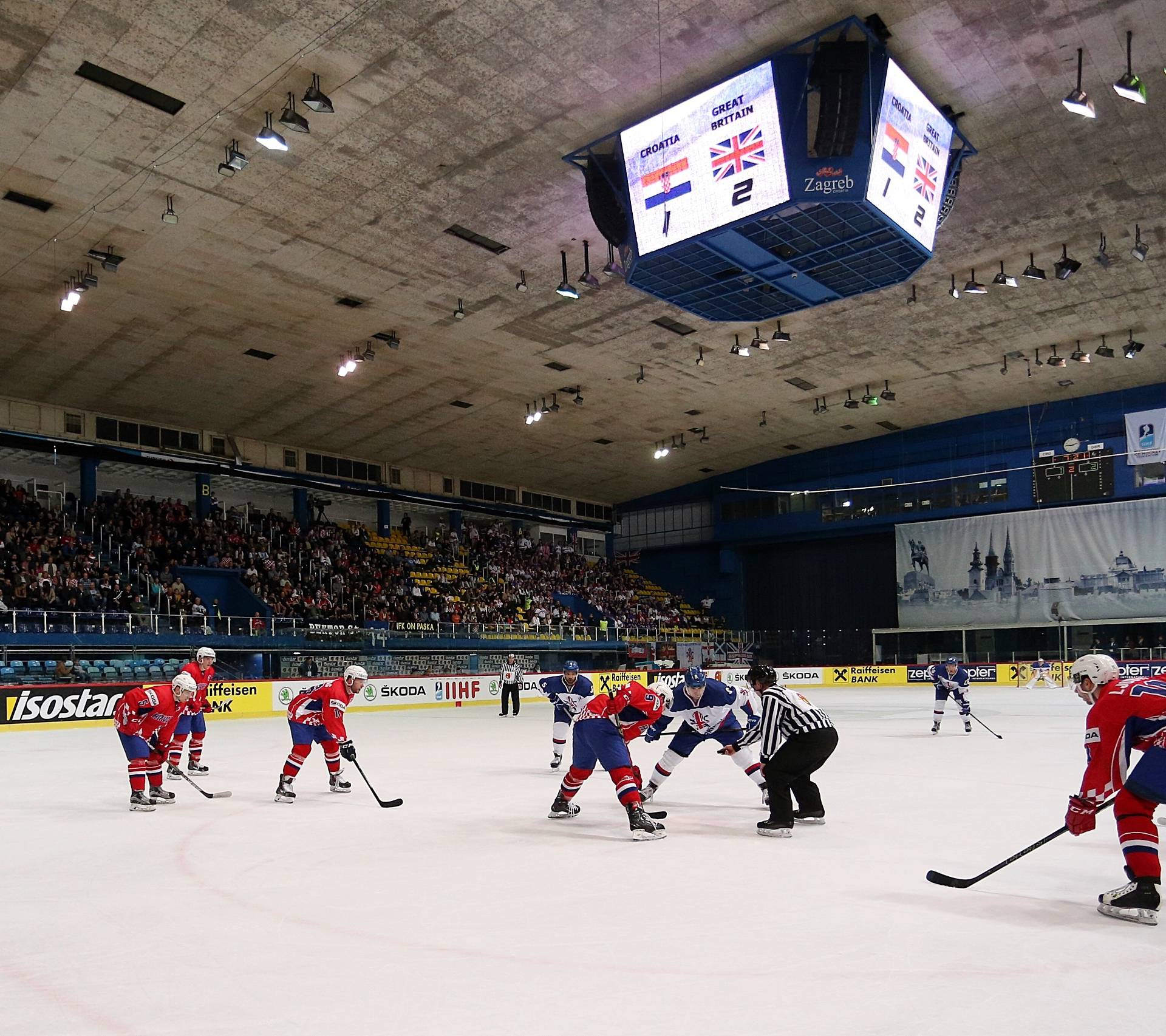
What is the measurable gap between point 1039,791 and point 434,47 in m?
14.4

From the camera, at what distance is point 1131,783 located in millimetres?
5438

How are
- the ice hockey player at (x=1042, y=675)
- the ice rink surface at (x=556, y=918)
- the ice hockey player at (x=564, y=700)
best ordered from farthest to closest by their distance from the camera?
the ice hockey player at (x=1042, y=675), the ice hockey player at (x=564, y=700), the ice rink surface at (x=556, y=918)

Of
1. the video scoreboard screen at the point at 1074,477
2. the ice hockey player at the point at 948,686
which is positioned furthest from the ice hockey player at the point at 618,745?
the video scoreboard screen at the point at 1074,477

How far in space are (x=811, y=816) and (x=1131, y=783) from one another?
3.38m

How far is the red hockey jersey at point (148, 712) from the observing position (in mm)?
9641

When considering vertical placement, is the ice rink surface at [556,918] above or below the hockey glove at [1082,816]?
below

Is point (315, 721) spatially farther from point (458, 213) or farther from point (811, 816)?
point (458, 213)

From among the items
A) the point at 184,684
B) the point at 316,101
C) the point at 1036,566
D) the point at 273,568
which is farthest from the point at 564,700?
the point at 1036,566

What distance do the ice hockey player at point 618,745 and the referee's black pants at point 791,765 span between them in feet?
3.10

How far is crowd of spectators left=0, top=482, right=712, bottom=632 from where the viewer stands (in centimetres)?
2859

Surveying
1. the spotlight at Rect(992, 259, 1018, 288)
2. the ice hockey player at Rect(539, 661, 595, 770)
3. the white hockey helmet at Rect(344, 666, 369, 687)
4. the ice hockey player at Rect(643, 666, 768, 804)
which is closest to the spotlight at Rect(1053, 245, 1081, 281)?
the spotlight at Rect(992, 259, 1018, 288)

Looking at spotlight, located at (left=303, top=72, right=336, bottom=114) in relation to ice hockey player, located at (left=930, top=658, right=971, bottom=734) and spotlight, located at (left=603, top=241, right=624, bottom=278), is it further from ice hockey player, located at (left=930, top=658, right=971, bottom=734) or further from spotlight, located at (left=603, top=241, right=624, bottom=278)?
ice hockey player, located at (left=930, top=658, right=971, bottom=734)

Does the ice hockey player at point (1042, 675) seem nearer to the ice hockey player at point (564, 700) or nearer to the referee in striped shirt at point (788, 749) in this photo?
the ice hockey player at point (564, 700)

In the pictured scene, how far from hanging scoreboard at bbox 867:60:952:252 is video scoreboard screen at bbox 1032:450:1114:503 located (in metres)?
24.9
